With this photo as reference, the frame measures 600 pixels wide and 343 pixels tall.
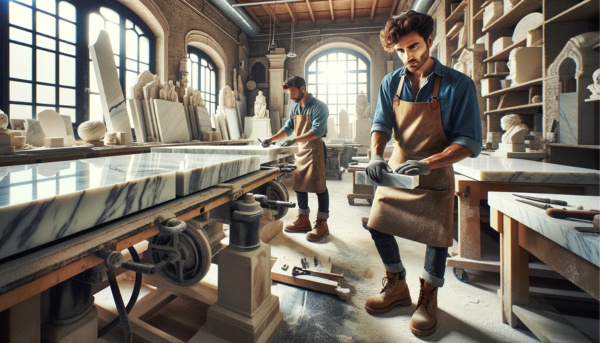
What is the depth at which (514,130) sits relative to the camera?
11.3ft

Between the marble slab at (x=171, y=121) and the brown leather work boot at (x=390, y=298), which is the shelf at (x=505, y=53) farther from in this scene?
the marble slab at (x=171, y=121)


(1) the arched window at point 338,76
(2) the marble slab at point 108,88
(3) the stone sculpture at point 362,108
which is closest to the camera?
(2) the marble slab at point 108,88

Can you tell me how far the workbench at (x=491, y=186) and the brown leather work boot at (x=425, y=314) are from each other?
0.64m

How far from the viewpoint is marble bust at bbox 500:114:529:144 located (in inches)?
134

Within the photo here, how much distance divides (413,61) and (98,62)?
385 cm

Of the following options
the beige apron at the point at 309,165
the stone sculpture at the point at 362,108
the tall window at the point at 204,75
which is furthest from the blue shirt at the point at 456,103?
the tall window at the point at 204,75

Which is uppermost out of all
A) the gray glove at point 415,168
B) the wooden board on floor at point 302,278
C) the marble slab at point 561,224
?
the gray glove at point 415,168

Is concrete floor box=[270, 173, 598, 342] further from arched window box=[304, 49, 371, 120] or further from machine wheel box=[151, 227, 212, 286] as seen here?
arched window box=[304, 49, 371, 120]

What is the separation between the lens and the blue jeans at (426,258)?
1.71 meters

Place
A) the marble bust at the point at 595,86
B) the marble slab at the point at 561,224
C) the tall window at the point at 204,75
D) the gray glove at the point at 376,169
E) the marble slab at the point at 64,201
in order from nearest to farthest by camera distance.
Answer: the marble slab at the point at 64,201 < the marble slab at the point at 561,224 < the gray glove at the point at 376,169 < the marble bust at the point at 595,86 < the tall window at the point at 204,75

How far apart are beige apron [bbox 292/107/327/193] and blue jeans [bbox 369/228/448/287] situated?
151 cm

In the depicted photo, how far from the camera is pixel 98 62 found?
145 inches

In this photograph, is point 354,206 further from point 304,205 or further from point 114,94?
point 114,94

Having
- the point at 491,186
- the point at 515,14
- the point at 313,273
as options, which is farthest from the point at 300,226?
the point at 515,14
